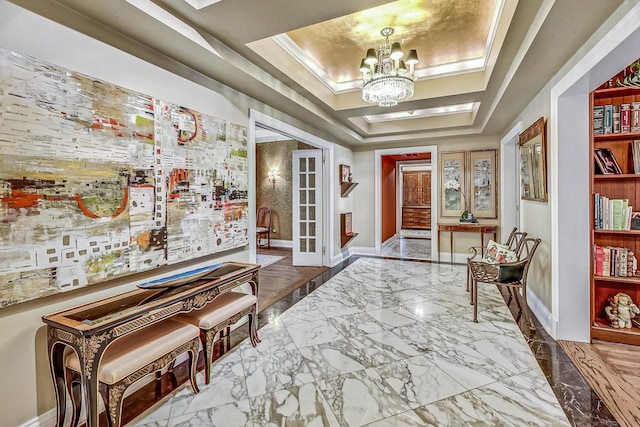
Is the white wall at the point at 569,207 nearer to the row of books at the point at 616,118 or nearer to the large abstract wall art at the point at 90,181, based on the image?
the row of books at the point at 616,118

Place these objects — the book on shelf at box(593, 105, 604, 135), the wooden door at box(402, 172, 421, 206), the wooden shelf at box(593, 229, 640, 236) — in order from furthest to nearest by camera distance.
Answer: the wooden door at box(402, 172, 421, 206) < the book on shelf at box(593, 105, 604, 135) < the wooden shelf at box(593, 229, 640, 236)

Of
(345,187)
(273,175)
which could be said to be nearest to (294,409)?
(345,187)

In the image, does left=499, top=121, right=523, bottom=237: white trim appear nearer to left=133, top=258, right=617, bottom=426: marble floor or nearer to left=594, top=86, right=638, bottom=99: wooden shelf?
left=133, top=258, right=617, bottom=426: marble floor

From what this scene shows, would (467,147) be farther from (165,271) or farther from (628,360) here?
(165,271)

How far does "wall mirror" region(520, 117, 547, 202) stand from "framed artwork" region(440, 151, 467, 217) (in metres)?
1.91

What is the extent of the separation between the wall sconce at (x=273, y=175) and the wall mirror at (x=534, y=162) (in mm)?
5284

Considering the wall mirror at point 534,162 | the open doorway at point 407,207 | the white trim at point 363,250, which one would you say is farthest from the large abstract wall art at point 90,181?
the open doorway at point 407,207

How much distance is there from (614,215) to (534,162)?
2.99 ft

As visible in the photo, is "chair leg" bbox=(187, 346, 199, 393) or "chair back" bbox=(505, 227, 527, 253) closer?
"chair leg" bbox=(187, 346, 199, 393)

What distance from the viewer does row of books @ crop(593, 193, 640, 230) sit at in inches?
99.3

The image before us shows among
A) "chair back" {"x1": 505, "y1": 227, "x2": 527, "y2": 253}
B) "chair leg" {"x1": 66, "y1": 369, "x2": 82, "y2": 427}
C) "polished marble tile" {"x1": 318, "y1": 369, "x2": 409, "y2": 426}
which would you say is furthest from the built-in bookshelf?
"chair leg" {"x1": 66, "y1": 369, "x2": 82, "y2": 427}

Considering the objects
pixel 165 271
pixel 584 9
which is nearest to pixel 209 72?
pixel 165 271

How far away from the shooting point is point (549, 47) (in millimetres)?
2213

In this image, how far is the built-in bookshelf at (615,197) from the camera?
2539 mm
